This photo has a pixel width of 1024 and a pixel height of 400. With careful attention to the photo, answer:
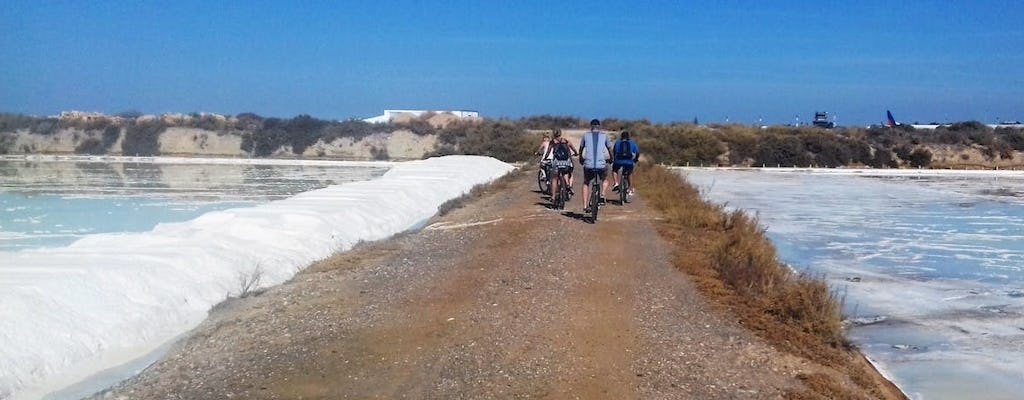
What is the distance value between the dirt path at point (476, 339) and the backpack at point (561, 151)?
5297 mm

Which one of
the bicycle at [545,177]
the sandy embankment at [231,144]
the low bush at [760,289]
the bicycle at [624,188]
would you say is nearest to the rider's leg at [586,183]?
the low bush at [760,289]

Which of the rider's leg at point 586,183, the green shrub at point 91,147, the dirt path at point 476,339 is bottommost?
the green shrub at point 91,147

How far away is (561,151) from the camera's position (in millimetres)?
18422

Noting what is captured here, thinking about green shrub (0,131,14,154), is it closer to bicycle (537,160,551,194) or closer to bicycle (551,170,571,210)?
bicycle (537,160,551,194)

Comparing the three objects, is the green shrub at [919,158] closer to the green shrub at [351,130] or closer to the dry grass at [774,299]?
the green shrub at [351,130]

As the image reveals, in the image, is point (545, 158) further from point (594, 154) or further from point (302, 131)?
point (302, 131)

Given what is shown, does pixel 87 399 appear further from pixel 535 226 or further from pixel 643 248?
pixel 535 226

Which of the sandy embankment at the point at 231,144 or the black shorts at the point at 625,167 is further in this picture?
the sandy embankment at the point at 231,144

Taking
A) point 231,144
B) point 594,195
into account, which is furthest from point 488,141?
point 594,195

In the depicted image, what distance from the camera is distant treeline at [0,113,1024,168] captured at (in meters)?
59.7

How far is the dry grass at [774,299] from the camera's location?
25.2 ft

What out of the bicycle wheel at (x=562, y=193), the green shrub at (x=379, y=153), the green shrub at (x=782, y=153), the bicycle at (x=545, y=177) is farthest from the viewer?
the green shrub at (x=379, y=153)

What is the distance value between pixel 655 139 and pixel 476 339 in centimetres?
5511

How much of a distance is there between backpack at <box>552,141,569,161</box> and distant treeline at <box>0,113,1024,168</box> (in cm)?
3767
